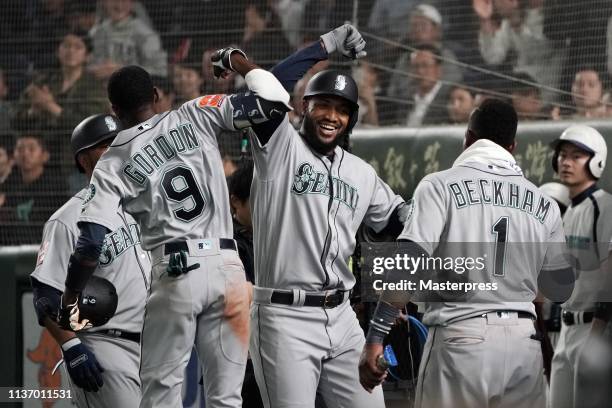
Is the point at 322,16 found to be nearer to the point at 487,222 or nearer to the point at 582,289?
the point at 582,289

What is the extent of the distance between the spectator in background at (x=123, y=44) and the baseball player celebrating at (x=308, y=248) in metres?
4.80

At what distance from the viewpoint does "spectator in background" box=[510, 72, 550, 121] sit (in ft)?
26.8

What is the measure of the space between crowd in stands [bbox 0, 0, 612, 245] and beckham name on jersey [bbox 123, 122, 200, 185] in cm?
345

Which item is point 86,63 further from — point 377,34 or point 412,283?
point 412,283

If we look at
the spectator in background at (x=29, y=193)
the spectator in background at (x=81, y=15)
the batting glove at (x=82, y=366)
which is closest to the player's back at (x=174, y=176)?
the batting glove at (x=82, y=366)

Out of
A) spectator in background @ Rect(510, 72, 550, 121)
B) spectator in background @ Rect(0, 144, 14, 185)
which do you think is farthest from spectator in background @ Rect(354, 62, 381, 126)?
spectator in background @ Rect(0, 144, 14, 185)

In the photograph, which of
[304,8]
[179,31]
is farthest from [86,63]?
[304,8]

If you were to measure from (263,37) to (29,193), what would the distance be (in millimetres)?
2235

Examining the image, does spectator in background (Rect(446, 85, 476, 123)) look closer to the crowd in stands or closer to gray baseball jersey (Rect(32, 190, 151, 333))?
the crowd in stands

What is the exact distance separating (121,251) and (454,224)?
1.67 m

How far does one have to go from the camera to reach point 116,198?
193 inches

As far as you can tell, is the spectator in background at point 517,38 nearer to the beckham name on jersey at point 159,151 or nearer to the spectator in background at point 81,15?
the spectator in background at point 81,15

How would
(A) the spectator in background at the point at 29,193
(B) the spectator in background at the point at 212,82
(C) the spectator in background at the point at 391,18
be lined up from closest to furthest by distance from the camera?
(A) the spectator in background at the point at 29,193
(C) the spectator in background at the point at 391,18
(B) the spectator in background at the point at 212,82

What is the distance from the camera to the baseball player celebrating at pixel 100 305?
551 cm
